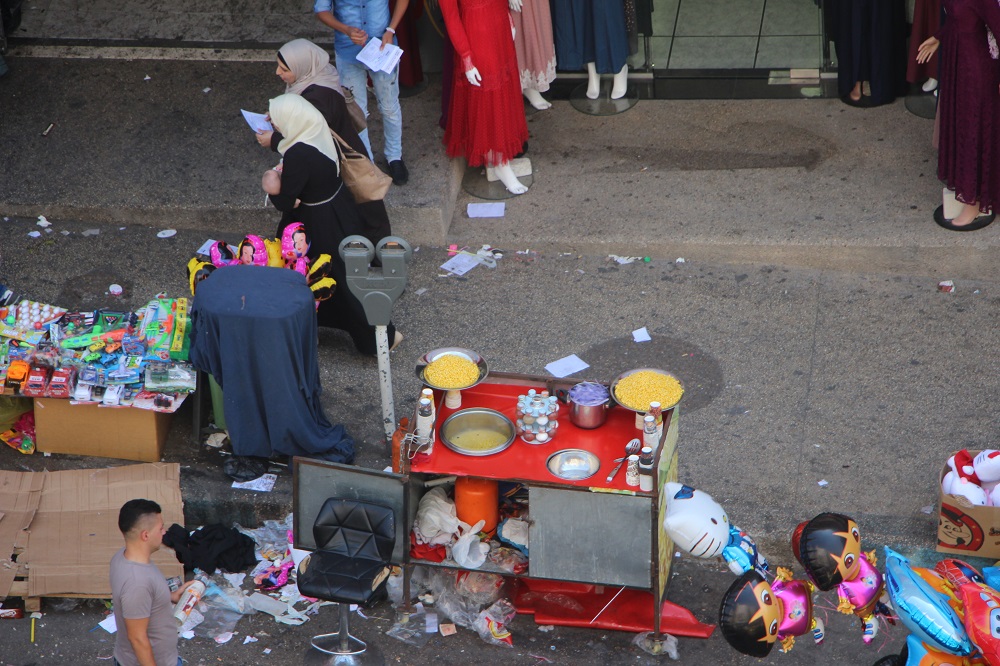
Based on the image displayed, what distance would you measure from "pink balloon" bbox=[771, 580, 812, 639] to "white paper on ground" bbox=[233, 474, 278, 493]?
2.71 meters

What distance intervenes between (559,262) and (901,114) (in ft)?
9.30

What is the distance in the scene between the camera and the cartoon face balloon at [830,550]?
4.39 metres

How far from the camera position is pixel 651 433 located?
16.4ft

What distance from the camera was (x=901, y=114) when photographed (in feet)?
28.3

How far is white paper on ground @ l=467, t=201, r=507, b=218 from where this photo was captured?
26.9 feet

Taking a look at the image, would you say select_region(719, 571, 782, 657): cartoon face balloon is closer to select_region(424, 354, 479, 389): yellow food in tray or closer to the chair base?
select_region(424, 354, 479, 389): yellow food in tray

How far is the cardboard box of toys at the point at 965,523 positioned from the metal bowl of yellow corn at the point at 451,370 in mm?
2134

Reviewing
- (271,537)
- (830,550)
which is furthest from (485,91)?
(830,550)

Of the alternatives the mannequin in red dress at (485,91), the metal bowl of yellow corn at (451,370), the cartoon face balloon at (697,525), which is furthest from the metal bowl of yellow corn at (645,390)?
the mannequin in red dress at (485,91)

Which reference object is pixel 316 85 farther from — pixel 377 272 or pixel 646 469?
pixel 646 469

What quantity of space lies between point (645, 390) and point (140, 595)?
2212mm

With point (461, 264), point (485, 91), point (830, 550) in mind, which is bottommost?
point (461, 264)

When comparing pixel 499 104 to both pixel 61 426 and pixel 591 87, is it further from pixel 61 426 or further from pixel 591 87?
pixel 61 426

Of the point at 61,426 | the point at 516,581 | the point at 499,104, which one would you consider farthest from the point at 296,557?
the point at 499,104
